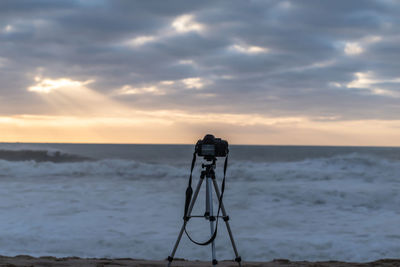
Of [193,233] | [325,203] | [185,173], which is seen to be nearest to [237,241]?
[193,233]

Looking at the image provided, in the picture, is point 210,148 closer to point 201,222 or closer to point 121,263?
point 121,263

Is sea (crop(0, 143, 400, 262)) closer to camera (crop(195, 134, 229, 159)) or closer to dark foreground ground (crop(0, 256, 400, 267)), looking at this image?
dark foreground ground (crop(0, 256, 400, 267))

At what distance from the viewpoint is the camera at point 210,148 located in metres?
3.76

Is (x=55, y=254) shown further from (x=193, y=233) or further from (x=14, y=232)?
(x=193, y=233)

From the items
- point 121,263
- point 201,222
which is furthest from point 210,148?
point 201,222

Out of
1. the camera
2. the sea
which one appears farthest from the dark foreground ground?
the camera

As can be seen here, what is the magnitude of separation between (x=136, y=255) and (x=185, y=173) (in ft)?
59.7

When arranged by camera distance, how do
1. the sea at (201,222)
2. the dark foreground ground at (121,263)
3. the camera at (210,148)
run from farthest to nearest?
the sea at (201,222)
the dark foreground ground at (121,263)
the camera at (210,148)

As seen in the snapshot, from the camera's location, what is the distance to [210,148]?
3.78m

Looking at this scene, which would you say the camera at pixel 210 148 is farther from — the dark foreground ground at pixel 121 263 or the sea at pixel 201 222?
the sea at pixel 201 222

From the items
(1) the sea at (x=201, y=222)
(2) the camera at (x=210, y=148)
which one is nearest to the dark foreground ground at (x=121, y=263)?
(1) the sea at (x=201, y=222)

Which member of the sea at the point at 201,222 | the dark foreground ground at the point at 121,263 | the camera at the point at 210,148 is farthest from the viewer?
the sea at the point at 201,222

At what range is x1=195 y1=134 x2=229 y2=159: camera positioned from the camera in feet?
12.3

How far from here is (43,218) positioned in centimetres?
940
